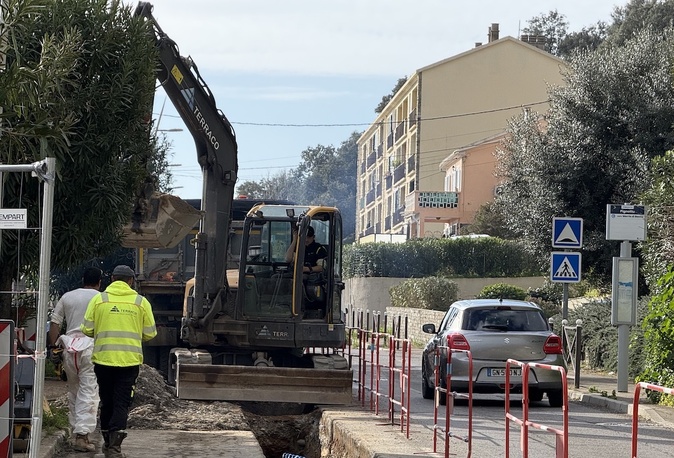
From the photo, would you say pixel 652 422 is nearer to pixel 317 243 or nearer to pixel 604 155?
pixel 317 243

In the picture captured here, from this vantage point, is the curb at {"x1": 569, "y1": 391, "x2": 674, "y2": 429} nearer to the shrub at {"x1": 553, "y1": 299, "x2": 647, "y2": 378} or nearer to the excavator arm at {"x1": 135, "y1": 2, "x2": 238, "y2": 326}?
the shrub at {"x1": 553, "y1": 299, "x2": 647, "y2": 378}

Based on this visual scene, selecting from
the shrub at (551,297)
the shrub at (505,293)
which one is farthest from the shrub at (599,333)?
the shrub at (505,293)

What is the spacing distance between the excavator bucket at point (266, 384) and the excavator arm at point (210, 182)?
1301 millimetres

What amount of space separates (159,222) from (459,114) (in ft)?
161

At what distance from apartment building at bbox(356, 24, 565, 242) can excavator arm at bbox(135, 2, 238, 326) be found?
4068 centimetres

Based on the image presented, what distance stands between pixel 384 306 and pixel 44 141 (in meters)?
45.2

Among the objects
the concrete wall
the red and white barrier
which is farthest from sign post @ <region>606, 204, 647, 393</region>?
the concrete wall

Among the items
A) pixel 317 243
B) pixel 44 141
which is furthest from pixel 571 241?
pixel 44 141

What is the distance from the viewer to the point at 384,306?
52.6 m

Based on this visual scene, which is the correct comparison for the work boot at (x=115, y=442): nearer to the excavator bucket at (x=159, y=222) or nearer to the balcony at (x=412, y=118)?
the excavator bucket at (x=159, y=222)

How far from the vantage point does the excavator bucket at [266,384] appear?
16.4m

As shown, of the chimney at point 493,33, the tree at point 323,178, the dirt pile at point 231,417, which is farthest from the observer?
the tree at point 323,178

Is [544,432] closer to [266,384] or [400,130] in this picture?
[266,384]

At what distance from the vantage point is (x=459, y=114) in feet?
207
